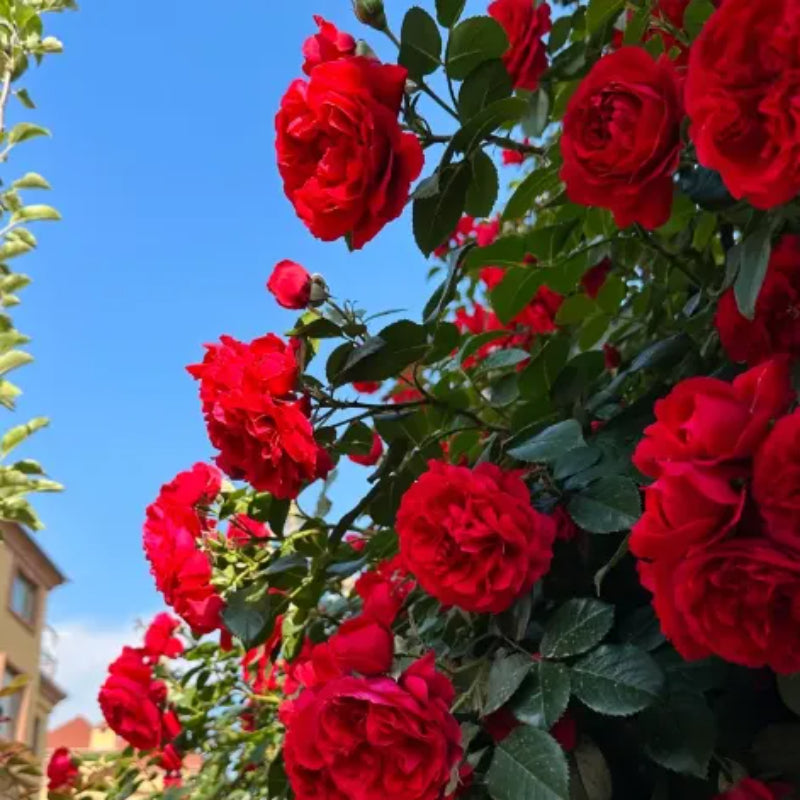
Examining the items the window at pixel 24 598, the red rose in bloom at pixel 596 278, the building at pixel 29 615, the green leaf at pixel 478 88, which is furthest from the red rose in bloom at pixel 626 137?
the window at pixel 24 598

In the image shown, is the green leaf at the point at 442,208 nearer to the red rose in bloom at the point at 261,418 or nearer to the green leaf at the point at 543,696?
the red rose in bloom at the point at 261,418

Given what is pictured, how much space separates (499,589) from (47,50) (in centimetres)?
177

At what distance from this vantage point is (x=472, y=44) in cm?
99

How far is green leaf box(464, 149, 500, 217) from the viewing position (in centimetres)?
99

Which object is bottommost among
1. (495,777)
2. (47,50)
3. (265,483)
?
(495,777)

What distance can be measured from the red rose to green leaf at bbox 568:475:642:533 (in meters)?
0.25

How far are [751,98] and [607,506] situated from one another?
40cm

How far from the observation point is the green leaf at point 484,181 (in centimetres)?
99

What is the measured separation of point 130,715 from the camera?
5.62ft

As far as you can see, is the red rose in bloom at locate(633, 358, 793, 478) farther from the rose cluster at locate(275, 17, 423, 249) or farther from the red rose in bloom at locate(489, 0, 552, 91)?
the red rose in bloom at locate(489, 0, 552, 91)

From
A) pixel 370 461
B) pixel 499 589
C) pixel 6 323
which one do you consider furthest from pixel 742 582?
pixel 6 323

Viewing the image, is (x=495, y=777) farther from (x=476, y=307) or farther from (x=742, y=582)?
(x=476, y=307)

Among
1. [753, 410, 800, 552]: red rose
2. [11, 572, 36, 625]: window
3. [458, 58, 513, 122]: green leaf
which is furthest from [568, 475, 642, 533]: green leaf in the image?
[11, 572, 36, 625]: window

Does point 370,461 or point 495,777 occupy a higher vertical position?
point 370,461
